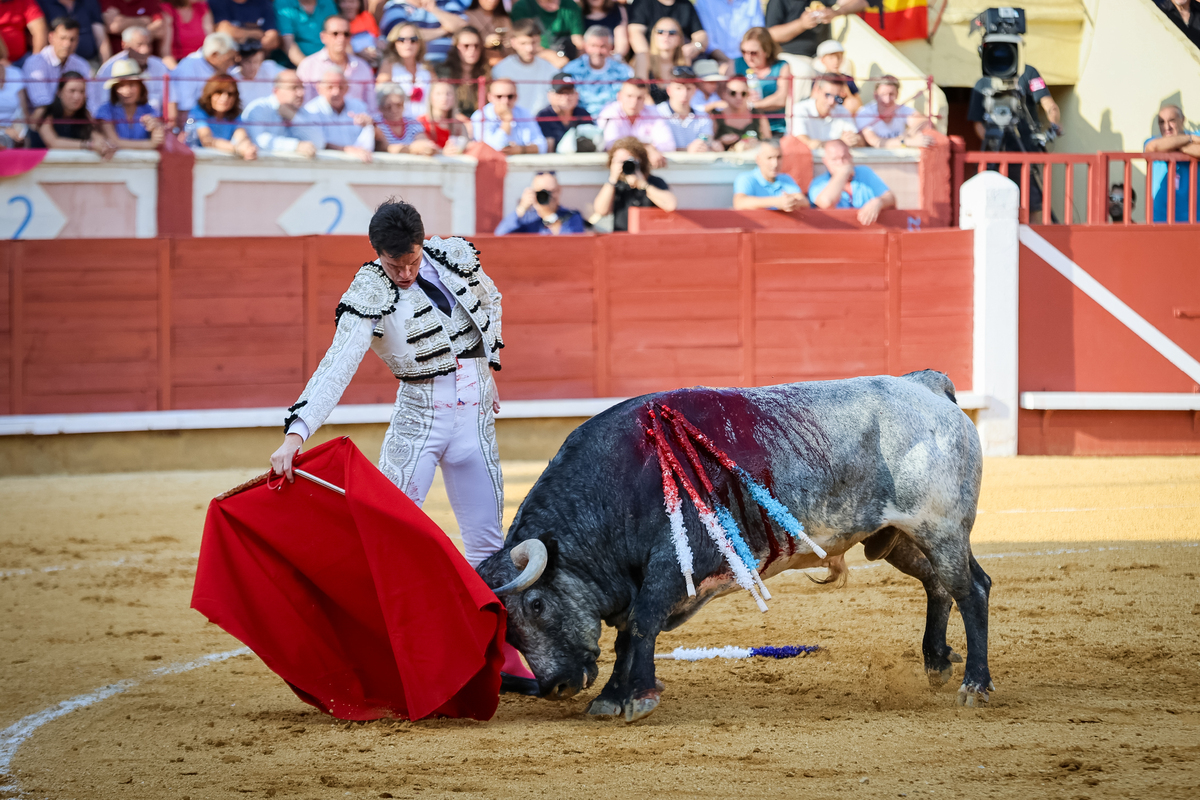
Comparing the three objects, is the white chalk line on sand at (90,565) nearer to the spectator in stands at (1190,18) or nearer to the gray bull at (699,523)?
the gray bull at (699,523)

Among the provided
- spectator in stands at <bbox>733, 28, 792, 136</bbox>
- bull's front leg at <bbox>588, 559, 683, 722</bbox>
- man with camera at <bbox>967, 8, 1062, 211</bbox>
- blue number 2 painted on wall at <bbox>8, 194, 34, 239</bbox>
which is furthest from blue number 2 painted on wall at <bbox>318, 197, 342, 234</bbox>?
bull's front leg at <bbox>588, 559, 683, 722</bbox>

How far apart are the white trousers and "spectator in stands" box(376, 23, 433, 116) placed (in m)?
5.59

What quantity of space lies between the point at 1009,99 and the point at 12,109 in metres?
6.93

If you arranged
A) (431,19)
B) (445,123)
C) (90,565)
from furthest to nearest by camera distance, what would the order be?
(431,19) < (445,123) < (90,565)

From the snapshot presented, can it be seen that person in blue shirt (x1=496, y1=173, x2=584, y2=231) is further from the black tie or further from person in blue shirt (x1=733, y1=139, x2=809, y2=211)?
the black tie

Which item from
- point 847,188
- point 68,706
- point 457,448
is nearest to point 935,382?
point 457,448

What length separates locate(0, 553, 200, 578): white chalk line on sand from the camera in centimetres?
486

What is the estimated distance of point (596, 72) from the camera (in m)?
8.59

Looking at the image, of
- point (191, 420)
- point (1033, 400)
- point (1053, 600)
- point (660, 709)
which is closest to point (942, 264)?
point (1033, 400)

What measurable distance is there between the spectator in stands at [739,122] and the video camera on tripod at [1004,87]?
6.08ft

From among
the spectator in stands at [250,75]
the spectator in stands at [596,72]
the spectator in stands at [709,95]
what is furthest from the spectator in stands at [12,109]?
the spectator in stands at [709,95]

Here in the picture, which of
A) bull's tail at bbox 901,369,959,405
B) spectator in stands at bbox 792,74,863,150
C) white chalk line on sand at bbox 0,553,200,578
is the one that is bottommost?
white chalk line on sand at bbox 0,553,200,578

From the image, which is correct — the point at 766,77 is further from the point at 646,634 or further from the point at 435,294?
the point at 646,634

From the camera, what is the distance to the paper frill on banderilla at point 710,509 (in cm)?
283
